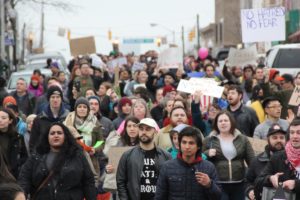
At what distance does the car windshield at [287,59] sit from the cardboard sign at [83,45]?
7550 millimetres

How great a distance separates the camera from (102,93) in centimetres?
1730

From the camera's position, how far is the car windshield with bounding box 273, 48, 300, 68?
23562 millimetres

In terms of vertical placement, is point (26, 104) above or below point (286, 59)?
below

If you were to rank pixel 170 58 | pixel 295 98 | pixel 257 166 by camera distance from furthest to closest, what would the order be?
1. pixel 170 58
2. pixel 295 98
3. pixel 257 166

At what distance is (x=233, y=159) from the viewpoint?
11.2m

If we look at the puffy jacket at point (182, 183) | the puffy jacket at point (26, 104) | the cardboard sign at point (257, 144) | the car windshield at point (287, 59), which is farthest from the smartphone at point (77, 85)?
the puffy jacket at point (182, 183)

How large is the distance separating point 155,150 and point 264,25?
993 cm

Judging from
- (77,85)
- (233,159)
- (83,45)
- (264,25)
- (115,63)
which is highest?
(264,25)

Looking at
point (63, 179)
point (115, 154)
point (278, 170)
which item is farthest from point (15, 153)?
point (278, 170)

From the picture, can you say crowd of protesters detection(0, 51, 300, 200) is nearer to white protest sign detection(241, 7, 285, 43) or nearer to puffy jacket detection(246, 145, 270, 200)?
puffy jacket detection(246, 145, 270, 200)

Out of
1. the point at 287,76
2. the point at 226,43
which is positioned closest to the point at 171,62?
the point at 287,76

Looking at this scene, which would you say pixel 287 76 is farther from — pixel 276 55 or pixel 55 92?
pixel 276 55

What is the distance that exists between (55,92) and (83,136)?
3.41ft

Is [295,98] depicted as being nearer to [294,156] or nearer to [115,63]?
[294,156]
